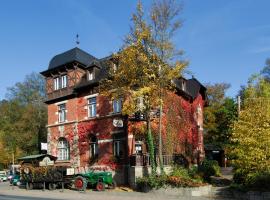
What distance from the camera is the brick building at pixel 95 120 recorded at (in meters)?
28.8

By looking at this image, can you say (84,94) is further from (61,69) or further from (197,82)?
(197,82)

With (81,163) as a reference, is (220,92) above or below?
above

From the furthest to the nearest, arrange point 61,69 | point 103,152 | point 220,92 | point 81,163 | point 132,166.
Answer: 1. point 220,92
2. point 61,69
3. point 81,163
4. point 103,152
5. point 132,166

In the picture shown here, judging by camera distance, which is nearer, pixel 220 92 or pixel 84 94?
pixel 84 94

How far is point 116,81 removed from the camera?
2464cm

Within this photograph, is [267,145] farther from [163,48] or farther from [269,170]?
[163,48]

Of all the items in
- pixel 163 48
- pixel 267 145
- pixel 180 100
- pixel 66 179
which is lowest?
pixel 66 179

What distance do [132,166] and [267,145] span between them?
393 inches

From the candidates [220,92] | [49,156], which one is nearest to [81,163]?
[49,156]

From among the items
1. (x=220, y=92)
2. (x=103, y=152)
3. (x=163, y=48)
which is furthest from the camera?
(x=220, y=92)

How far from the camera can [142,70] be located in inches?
935

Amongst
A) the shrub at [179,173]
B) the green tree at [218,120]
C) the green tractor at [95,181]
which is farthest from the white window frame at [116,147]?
the green tree at [218,120]

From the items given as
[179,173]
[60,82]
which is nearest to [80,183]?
[179,173]

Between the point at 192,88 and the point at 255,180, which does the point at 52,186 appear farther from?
the point at 192,88
